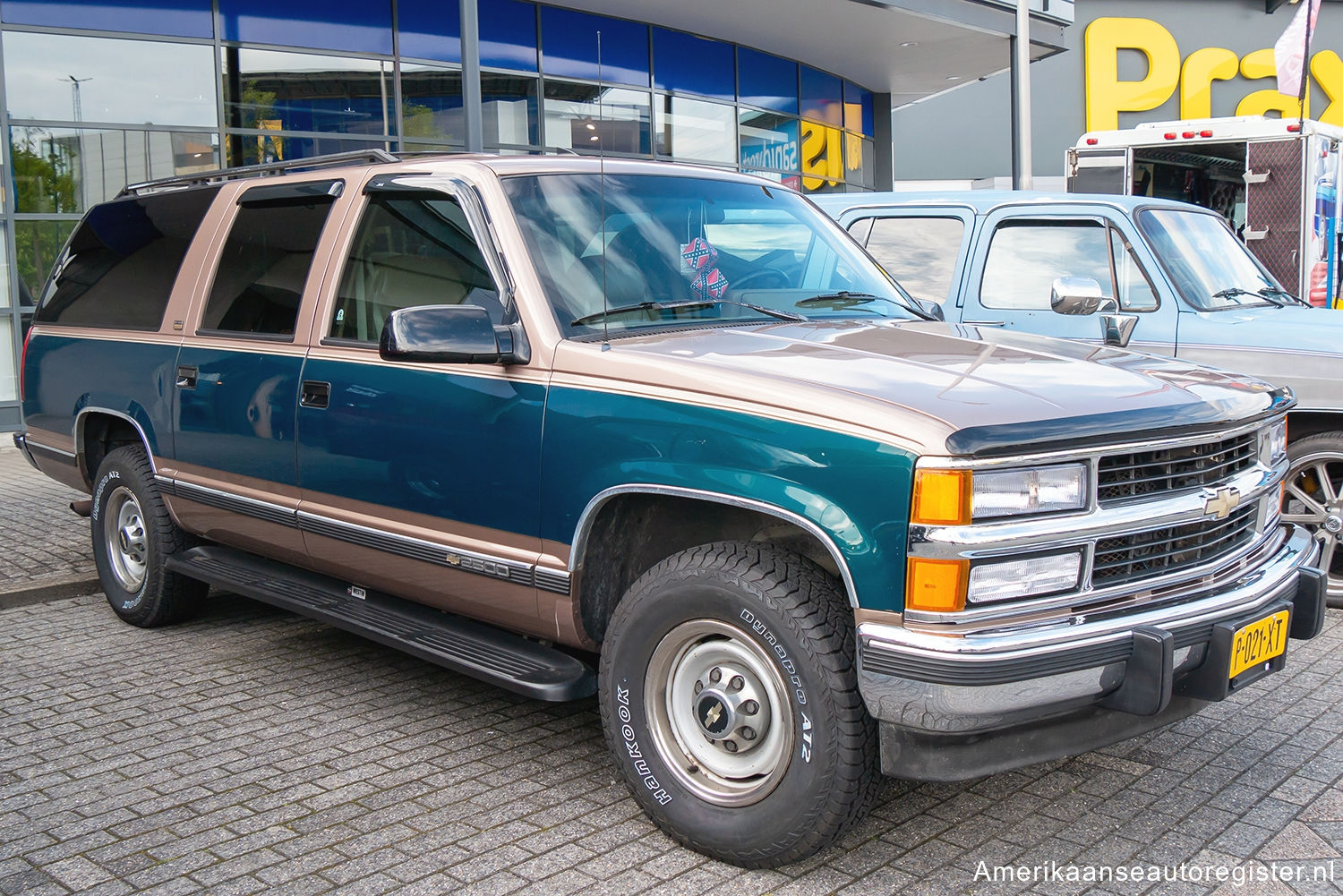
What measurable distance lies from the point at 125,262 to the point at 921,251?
168 inches

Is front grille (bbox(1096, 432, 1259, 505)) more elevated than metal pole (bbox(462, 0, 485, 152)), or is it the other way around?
metal pole (bbox(462, 0, 485, 152))

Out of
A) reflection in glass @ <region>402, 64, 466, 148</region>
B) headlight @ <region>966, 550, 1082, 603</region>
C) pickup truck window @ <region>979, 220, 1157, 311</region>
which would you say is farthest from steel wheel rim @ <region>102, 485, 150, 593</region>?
reflection in glass @ <region>402, 64, 466, 148</region>

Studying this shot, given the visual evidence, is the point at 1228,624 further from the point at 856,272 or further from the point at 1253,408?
the point at 856,272

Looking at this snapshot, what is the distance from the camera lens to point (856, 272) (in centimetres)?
470

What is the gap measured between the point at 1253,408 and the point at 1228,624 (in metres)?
0.71

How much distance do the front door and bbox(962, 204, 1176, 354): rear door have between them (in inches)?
138

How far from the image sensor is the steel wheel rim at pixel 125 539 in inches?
225

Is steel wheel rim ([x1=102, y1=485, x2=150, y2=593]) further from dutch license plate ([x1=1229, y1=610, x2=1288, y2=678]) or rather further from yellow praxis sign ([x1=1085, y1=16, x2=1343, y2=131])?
yellow praxis sign ([x1=1085, y1=16, x2=1343, y2=131])

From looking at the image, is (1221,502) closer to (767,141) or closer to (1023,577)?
(1023,577)

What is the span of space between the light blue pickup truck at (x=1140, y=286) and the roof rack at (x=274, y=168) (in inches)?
114

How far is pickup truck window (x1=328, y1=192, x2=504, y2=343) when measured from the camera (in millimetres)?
4059

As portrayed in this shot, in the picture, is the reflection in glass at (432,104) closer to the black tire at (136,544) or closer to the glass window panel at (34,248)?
the glass window panel at (34,248)

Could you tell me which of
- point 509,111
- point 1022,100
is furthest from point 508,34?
point 1022,100

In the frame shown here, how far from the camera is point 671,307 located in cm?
395
